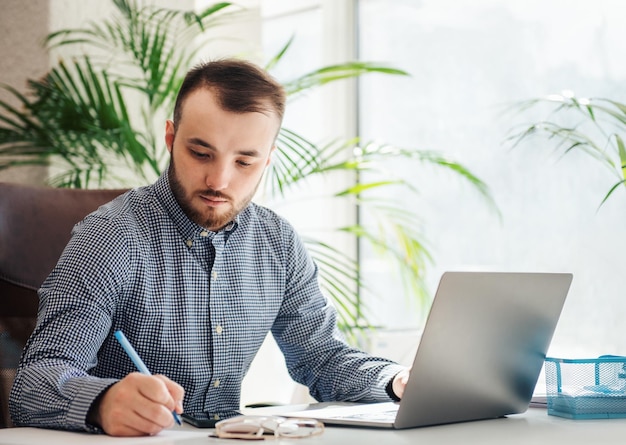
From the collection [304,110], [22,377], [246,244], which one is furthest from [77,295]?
[304,110]

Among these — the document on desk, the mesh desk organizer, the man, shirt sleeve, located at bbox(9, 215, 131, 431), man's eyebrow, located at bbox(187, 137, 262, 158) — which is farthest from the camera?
man's eyebrow, located at bbox(187, 137, 262, 158)

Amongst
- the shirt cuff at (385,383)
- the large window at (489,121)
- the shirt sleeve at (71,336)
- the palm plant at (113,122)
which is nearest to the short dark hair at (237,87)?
the shirt sleeve at (71,336)

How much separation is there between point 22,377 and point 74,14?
155 centimetres

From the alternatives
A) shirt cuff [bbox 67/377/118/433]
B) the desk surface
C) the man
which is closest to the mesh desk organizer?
the desk surface

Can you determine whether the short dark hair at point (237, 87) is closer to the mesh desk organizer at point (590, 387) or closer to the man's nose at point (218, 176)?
the man's nose at point (218, 176)

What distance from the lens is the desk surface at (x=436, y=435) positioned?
105 cm

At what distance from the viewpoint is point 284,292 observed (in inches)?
67.9

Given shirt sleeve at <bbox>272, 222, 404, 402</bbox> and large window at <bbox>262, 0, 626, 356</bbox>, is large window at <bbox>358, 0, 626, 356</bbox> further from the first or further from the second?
shirt sleeve at <bbox>272, 222, 404, 402</bbox>

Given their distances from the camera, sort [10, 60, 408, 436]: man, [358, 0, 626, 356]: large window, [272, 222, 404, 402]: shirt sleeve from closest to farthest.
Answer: [10, 60, 408, 436]: man, [272, 222, 404, 402]: shirt sleeve, [358, 0, 626, 356]: large window

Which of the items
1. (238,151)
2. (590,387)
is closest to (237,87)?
(238,151)

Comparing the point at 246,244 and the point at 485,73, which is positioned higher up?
the point at 485,73

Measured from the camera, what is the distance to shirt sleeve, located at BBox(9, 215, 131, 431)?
3.75ft

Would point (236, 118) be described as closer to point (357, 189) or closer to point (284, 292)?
point (284, 292)

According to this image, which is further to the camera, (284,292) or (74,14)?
(74,14)
